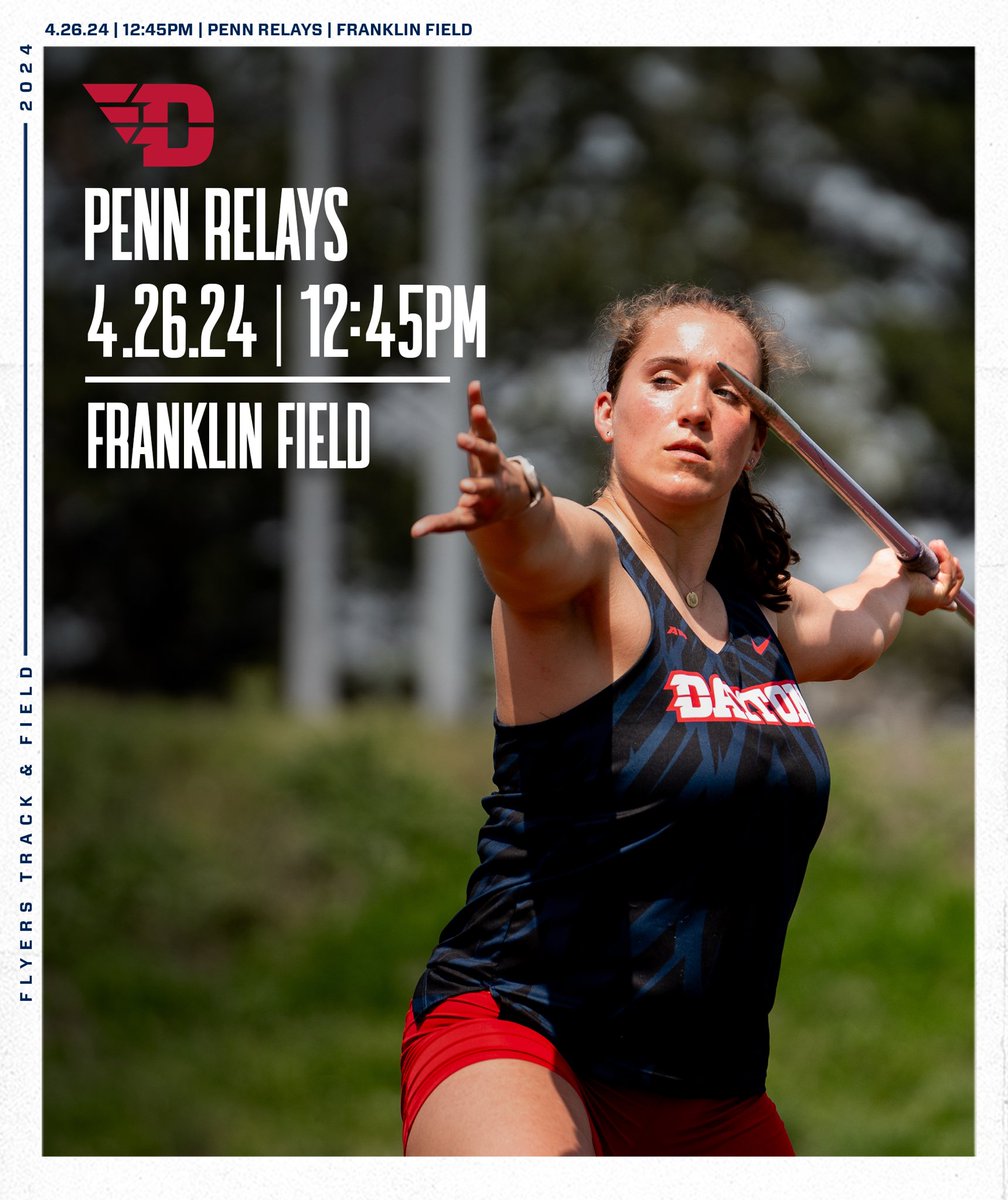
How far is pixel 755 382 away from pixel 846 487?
1.19ft

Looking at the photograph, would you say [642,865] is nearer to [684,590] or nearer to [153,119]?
[684,590]

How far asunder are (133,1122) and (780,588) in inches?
262

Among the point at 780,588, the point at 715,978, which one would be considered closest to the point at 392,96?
the point at 780,588

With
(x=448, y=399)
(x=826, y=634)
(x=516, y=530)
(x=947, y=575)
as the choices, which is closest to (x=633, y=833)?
(x=516, y=530)

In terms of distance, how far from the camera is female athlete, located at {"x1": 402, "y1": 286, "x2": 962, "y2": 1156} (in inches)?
105

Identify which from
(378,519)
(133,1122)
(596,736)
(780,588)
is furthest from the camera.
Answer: (378,519)

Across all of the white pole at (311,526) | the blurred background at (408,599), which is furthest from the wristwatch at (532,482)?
the white pole at (311,526)

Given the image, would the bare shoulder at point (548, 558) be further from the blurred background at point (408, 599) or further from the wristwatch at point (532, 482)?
the blurred background at point (408, 599)

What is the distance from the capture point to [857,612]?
3.49 metres

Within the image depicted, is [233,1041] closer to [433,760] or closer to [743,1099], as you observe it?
[433,760]

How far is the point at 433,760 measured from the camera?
31.1ft

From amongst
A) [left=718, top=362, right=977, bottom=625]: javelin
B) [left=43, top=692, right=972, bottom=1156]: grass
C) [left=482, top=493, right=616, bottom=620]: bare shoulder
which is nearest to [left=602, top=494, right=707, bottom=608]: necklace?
[left=482, top=493, right=616, bottom=620]: bare shoulder

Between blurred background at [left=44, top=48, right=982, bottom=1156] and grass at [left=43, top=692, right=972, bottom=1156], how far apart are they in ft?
0.07

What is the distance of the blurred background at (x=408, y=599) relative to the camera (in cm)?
860
